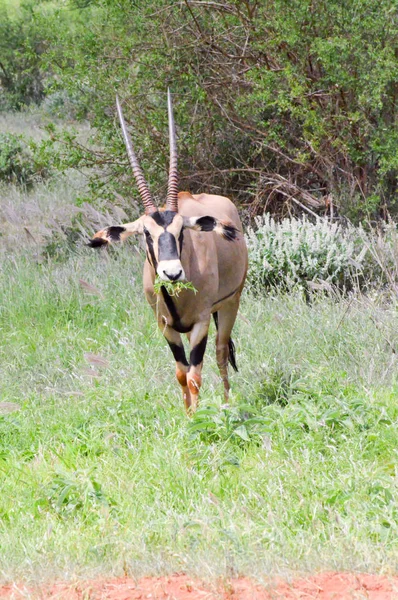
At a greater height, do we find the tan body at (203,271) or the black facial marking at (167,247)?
the black facial marking at (167,247)

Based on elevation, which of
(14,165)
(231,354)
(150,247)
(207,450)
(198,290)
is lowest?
(14,165)

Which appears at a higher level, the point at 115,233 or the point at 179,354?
the point at 115,233

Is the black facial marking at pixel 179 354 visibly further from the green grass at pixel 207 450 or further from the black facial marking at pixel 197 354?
the green grass at pixel 207 450

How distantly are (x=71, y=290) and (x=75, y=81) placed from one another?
3.45 meters

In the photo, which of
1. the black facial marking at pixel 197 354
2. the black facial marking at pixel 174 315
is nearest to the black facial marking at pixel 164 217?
the black facial marking at pixel 174 315

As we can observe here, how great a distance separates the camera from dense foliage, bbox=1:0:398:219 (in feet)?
34.3

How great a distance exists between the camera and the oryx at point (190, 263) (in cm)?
586

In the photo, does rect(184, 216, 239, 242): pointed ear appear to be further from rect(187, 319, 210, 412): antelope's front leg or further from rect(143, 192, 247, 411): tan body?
rect(187, 319, 210, 412): antelope's front leg

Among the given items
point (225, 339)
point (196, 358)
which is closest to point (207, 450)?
point (196, 358)

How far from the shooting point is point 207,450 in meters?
5.33

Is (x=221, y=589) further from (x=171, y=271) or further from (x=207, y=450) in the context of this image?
(x=171, y=271)

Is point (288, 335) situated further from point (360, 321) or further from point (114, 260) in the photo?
point (114, 260)

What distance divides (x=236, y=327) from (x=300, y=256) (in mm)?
1673

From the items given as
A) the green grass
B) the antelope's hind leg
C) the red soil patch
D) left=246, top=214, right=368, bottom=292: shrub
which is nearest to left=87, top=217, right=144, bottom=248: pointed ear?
the green grass
